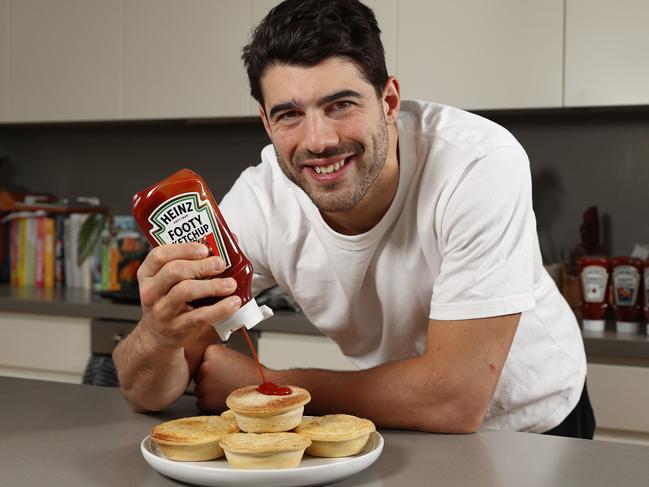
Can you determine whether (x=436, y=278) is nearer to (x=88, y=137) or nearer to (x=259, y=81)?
(x=259, y=81)

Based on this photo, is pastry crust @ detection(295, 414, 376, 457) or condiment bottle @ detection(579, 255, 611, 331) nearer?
pastry crust @ detection(295, 414, 376, 457)

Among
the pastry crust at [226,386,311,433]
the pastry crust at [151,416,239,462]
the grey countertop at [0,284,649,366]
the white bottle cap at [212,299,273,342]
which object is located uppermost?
the white bottle cap at [212,299,273,342]

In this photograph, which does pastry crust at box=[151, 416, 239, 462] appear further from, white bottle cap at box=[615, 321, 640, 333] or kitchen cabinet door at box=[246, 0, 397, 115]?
kitchen cabinet door at box=[246, 0, 397, 115]

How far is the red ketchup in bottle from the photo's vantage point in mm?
897

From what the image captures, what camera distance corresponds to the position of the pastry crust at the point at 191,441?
0.84 metres

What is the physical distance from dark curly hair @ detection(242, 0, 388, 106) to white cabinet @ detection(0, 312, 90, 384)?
1.67 meters

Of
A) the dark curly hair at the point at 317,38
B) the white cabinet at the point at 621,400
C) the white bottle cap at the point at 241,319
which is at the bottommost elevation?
the white cabinet at the point at 621,400

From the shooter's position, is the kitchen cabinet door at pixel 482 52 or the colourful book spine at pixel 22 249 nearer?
the kitchen cabinet door at pixel 482 52

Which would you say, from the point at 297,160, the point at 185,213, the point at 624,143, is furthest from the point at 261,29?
the point at 624,143

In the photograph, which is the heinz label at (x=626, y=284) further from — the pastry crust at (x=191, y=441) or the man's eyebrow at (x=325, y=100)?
the pastry crust at (x=191, y=441)

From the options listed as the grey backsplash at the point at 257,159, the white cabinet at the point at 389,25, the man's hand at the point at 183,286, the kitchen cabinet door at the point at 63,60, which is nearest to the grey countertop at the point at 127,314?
the grey backsplash at the point at 257,159

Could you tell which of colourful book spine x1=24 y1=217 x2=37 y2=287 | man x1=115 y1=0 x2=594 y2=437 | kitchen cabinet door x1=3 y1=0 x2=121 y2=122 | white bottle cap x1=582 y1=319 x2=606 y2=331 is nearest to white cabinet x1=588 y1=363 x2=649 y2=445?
white bottle cap x1=582 y1=319 x2=606 y2=331

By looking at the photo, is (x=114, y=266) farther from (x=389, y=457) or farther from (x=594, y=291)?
(x=389, y=457)

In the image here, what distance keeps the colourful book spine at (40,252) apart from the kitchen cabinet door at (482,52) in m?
1.51
